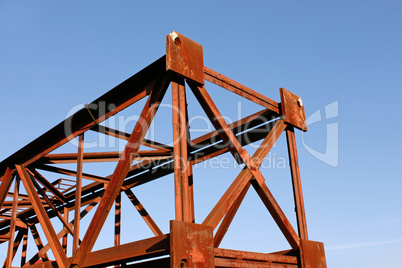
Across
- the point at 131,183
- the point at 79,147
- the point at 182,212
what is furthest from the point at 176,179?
the point at 131,183

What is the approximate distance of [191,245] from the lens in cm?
598

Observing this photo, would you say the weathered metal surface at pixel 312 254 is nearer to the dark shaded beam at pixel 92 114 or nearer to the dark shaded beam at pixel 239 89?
the dark shaded beam at pixel 239 89

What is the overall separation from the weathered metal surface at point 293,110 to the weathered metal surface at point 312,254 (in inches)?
98.0

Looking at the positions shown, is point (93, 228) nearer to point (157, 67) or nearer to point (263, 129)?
point (157, 67)

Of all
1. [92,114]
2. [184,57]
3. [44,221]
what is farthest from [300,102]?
[44,221]

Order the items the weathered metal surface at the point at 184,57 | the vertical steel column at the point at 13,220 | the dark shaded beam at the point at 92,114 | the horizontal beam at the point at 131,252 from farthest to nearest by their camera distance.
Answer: the vertical steel column at the point at 13,220 < the dark shaded beam at the point at 92,114 < the weathered metal surface at the point at 184,57 < the horizontal beam at the point at 131,252

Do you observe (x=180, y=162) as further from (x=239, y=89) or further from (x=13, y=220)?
(x=13, y=220)

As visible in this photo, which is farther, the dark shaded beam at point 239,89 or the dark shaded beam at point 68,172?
the dark shaded beam at point 68,172

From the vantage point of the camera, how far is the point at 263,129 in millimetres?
9648

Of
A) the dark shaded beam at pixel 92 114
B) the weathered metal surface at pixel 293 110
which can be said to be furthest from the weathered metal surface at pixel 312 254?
the dark shaded beam at pixel 92 114

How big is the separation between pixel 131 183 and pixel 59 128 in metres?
4.09

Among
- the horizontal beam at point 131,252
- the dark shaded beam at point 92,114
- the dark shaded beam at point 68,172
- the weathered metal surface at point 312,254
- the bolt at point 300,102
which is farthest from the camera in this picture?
the dark shaded beam at point 68,172

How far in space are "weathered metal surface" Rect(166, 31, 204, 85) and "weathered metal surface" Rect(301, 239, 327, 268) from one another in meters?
3.66

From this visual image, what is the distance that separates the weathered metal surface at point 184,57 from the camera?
22.7 feet
